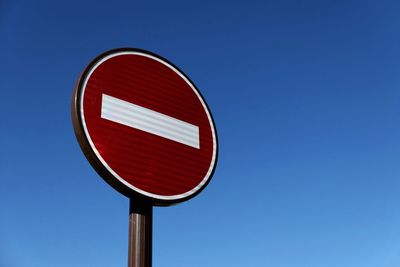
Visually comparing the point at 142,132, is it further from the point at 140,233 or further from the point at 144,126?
the point at 140,233

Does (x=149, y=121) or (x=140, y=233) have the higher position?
(x=149, y=121)

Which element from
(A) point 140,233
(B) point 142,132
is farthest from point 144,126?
(A) point 140,233

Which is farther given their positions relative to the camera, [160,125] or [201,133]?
Answer: [201,133]

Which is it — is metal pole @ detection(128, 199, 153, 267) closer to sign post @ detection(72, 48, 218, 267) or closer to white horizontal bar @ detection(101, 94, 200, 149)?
sign post @ detection(72, 48, 218, 267)

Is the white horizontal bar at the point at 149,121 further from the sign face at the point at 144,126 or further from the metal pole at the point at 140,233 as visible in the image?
the metal pole at the point at 140,233

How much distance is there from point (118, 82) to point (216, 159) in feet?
1.23

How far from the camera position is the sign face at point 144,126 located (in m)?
1.10

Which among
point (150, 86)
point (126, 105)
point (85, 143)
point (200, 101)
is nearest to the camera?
point (85, 143)

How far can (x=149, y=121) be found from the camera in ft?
4.04

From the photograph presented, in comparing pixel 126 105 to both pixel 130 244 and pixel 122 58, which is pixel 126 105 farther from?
pixel 130 244

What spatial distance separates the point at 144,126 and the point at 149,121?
0.03 m

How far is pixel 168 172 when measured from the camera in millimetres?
1208

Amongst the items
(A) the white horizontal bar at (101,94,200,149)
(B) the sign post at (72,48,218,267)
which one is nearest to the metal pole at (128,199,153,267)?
(B) the sign post at (72,48,218,267)

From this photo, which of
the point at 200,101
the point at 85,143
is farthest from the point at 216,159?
the point at 85,143
